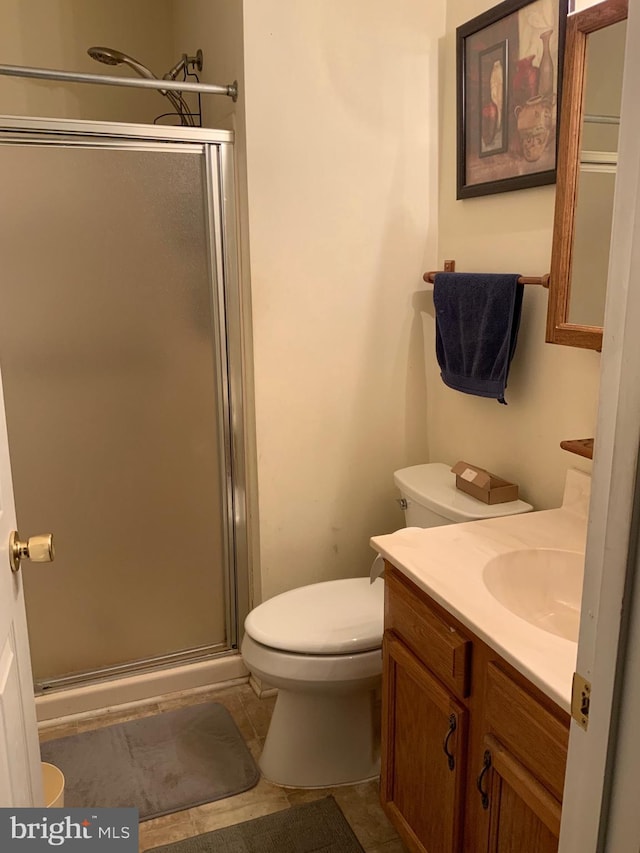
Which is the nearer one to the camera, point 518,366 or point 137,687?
point 518,366

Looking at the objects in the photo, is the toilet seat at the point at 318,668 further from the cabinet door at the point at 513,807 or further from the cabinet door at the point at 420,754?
the cabinet door at the point at 513,807

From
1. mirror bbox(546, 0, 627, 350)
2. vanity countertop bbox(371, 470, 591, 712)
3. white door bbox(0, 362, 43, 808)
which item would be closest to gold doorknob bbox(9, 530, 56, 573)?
white door bbox(0, 362, 43, 808)

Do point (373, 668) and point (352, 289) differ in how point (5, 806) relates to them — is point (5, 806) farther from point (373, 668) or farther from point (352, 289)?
point (352, 289)

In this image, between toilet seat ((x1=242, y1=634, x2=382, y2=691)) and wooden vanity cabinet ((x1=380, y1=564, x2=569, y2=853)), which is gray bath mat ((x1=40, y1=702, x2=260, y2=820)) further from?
wooden vanity cabinet ((x1=380, y1=564, x2=569, y2=853))

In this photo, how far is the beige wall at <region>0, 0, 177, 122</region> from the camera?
8.59 ft

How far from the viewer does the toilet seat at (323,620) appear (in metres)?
1.82

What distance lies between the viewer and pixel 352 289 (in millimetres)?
2209

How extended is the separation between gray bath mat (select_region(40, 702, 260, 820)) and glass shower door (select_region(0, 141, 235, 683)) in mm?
225

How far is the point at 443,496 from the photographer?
6.50 feet

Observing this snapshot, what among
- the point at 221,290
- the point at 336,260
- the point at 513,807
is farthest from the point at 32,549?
the point at 336,260

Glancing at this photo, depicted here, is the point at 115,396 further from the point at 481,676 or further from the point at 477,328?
the point at 481,676

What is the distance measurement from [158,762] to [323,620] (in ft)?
2.20

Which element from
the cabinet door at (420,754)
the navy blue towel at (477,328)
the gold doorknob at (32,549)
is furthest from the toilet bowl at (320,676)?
the gold doorknob at (32,549)

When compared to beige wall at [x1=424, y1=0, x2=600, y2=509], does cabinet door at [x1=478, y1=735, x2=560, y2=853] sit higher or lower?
lower
